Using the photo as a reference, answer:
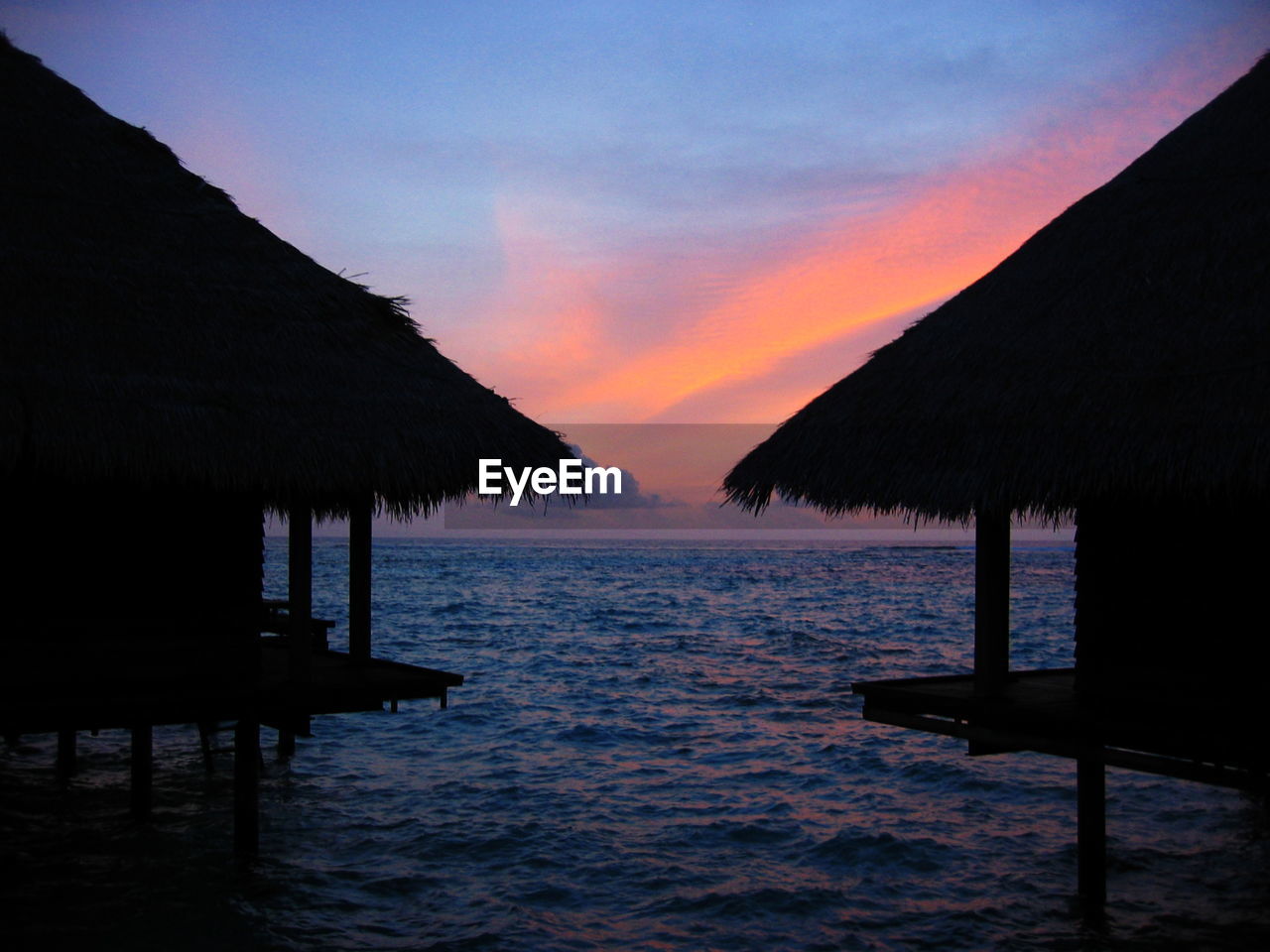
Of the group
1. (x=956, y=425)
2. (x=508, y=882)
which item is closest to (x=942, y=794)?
(x=508, y=882)

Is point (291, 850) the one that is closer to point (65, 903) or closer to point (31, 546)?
point (65, 903)

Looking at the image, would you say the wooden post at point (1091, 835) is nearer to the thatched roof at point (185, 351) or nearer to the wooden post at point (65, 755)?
the thatched roof at point (185, 351)

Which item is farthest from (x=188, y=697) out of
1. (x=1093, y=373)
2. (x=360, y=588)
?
(x=1093, y=373)

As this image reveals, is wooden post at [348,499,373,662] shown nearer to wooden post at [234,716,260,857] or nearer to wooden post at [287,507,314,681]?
wooden post at [287,507,314,681]

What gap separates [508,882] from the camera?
923 cm

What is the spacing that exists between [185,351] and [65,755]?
20.0ft

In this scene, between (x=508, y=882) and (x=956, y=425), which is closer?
(x=956, y=425)

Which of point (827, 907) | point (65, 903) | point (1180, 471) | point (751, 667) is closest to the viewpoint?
point (1180, 471)

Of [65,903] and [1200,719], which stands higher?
[1200,719]

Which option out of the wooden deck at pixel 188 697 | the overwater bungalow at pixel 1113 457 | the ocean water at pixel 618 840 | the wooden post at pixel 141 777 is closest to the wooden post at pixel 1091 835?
the overwater bungalow at pixel 1113 457

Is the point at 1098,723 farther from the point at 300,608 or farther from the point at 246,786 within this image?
the point at 246,786

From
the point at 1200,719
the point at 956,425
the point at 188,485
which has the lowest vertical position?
the point at 1200,719

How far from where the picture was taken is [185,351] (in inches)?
313

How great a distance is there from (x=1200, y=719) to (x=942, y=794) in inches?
248
